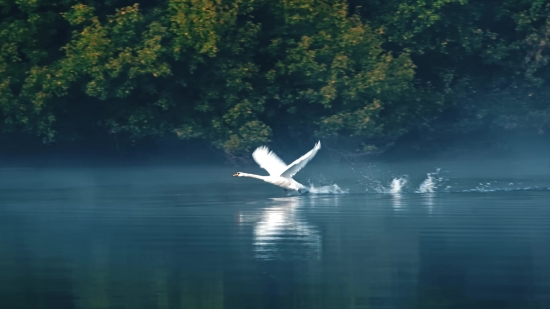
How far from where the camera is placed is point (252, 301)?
9.67 metres

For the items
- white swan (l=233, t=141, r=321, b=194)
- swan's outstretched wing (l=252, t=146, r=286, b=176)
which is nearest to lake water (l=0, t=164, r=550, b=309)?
white swan (l=233, t=141, r=321, b=194)

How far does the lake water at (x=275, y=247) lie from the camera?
9.95 m

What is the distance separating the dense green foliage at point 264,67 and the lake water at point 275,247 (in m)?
4.80

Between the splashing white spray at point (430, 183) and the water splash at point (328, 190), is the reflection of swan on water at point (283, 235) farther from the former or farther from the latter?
the splashing white spray at point (430, 183)

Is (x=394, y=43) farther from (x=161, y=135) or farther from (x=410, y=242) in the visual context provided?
(x=410, y=242)

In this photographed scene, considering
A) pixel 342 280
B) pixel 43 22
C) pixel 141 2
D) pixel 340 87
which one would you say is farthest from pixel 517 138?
pixel 342 280

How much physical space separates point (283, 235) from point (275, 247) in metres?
0.95

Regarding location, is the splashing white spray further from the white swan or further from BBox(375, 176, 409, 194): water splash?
the white swan

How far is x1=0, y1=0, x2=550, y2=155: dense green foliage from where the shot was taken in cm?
2511

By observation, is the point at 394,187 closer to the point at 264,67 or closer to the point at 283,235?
the point at 264,67

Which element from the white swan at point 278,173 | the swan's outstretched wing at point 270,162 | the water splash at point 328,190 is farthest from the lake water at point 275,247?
the swan's outstretched wing at point 270,162

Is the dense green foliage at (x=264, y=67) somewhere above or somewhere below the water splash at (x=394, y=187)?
above

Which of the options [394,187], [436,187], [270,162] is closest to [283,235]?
[270,162]

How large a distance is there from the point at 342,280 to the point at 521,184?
1190 cm
